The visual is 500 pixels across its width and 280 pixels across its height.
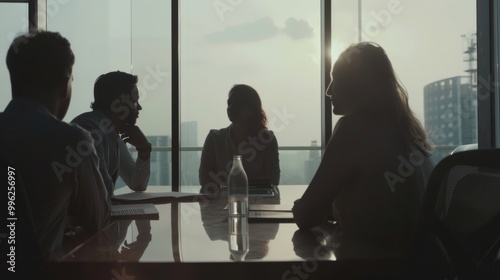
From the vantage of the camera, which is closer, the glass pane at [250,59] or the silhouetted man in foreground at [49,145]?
the silhouetted man in foreground at [49,145]

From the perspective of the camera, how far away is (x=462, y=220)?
1084mm

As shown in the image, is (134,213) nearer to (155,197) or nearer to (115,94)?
(155,197)

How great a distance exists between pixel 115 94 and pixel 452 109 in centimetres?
303

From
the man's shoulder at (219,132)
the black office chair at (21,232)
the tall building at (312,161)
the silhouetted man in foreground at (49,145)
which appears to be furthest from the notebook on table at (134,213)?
the tall building at (312,161)

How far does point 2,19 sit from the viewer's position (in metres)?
4.33

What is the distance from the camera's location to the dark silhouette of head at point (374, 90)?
5.03 feet

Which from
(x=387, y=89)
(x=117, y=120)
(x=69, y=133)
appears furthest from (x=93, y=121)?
(x=387, y=89)

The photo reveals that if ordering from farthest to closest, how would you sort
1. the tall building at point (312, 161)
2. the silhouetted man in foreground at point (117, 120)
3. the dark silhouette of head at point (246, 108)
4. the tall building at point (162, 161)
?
the tall building at point (312, 161) < the tall building at point (162, 161) < the dark silhouette of head at point (246, 108) < the silhouetted man in foreground at point (117, 120)

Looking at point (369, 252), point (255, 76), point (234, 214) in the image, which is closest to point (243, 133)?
point (255, 76)

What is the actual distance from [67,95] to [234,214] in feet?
2.33

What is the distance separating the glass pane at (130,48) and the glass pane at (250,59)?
0.56 ft

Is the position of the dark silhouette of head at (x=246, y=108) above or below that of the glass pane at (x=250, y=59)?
below

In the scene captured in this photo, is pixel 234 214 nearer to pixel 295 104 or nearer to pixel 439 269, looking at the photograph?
pixel 439 269

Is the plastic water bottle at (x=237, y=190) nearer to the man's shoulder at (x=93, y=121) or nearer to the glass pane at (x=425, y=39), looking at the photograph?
the man's shoulder at (x=93, y=121)
